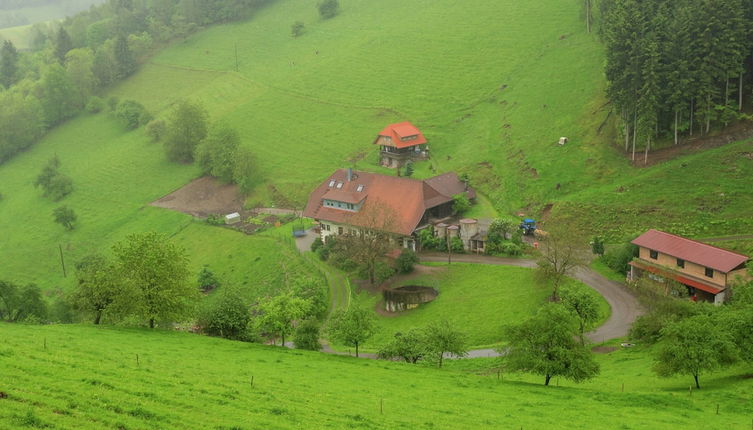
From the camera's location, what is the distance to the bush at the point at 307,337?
58.1 meters

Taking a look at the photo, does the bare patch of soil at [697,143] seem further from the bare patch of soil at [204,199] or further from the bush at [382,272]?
the bare patch of soil at [204,199]

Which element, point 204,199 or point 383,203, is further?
point 204,199

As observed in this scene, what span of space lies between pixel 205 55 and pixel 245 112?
47621mm

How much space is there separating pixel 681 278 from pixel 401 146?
57.7 m

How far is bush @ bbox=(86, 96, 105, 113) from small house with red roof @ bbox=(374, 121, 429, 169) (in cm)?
9370

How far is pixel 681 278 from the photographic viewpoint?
6769 cm

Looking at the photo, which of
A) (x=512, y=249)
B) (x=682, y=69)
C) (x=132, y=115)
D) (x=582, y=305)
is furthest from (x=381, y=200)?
(x=132, y=115)

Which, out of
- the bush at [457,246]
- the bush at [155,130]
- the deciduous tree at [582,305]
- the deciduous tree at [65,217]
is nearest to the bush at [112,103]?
the bush at [155,130]

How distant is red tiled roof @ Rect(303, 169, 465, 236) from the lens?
87.1 m

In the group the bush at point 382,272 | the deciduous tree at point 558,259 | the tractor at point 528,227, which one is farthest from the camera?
the tractor at point 528,227

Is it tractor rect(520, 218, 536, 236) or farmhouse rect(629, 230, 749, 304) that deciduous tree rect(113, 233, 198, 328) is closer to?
tractor rect(520, 218, 536, 236)

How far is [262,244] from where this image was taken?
10088cm

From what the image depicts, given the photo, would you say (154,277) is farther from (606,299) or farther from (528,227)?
(528,227)

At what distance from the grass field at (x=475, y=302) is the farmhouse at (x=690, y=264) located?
22.5ft
